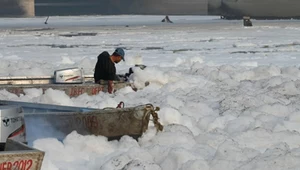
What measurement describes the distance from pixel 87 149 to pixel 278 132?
231 cm

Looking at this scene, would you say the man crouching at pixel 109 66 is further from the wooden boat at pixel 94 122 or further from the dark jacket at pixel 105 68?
the wooden boat at pixel 94 122

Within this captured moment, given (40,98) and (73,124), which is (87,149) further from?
(40,98)

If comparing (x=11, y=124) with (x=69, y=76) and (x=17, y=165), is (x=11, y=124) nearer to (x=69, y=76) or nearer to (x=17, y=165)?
(x=17, y=165)

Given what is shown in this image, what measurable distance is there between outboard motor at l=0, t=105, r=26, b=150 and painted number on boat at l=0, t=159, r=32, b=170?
75 centimetres

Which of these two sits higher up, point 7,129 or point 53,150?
point 7,129

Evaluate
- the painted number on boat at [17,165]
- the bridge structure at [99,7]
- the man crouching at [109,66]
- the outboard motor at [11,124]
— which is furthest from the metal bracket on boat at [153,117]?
the bridge structure at [99,7]

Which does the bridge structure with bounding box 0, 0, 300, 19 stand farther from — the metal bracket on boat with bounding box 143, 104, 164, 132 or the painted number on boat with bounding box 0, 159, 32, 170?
the painted number on boat with bounding box 0, 159, 32, 170

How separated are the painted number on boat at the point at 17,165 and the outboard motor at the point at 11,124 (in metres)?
0.75

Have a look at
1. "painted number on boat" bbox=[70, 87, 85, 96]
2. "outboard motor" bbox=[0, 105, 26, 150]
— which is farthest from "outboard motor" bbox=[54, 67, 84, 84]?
"outboard motor" bbox=[0, 105, 26, 150]

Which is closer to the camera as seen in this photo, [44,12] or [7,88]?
[7,88]

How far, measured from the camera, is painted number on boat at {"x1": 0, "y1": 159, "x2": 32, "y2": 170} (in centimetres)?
653

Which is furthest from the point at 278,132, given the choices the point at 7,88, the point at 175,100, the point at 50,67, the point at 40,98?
the point at 50,67

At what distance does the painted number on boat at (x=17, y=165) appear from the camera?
6527 millimetres

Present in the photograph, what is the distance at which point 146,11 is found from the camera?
12300cm
